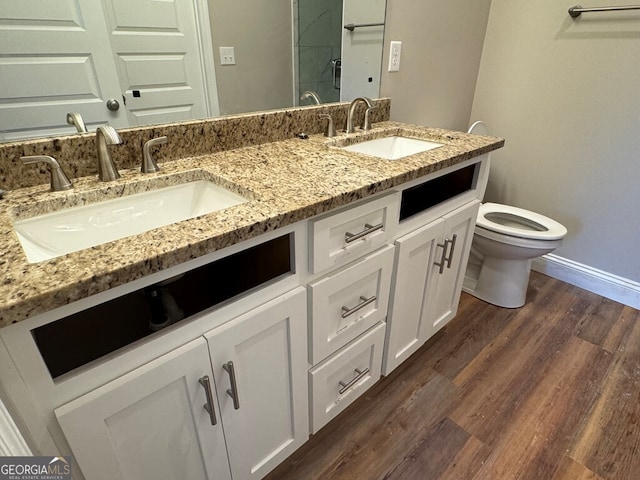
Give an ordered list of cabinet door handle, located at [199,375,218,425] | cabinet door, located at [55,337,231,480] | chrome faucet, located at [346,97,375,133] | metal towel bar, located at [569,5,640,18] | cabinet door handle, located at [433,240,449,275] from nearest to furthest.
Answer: cabinet door, located at [55,337,231,480] < cabinet door handle, located at [199,375,218,425] < cabinet door handle, located at [433,240,449,275] < chrome faucet, located at [346,97,375,133] < metal towel bar, located at [569,5,640,18]

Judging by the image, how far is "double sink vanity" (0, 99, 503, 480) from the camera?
562 mm

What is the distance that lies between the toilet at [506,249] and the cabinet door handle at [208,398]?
1.47 meters

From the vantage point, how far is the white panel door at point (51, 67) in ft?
2.69

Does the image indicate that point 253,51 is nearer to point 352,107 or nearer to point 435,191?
point 352,107

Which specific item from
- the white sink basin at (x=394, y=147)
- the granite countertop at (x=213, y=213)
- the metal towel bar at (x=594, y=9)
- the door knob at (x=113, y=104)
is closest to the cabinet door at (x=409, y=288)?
the granite countertop at (x=213, y=213)

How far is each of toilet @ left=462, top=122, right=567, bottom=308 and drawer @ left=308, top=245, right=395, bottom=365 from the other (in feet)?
2.81

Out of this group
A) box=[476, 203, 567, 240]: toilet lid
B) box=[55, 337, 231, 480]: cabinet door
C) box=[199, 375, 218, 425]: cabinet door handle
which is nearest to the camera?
box=[55, 337, 231, 480]: cabinet door

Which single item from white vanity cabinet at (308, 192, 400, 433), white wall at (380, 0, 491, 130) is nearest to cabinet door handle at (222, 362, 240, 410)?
white vanity cabinet at (308, 192, 400, 433)

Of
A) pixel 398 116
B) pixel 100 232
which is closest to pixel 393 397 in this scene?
pixel 100 232

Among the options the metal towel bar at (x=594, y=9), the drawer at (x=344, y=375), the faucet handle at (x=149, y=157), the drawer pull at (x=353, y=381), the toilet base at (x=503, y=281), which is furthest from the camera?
the toilet base at (x=503, y=281)

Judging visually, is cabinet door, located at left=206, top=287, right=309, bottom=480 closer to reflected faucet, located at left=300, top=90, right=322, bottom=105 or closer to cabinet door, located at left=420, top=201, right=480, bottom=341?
cabinet door, located at left=420, top=201, right=480, bottom=341

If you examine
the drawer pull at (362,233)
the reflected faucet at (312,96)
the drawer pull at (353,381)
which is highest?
the reflected faucet at (312,96)

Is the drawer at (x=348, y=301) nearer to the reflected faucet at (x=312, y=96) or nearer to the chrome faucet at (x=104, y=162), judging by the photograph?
the chrome faucet at (x=104, y=162)

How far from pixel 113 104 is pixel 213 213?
54 cm
